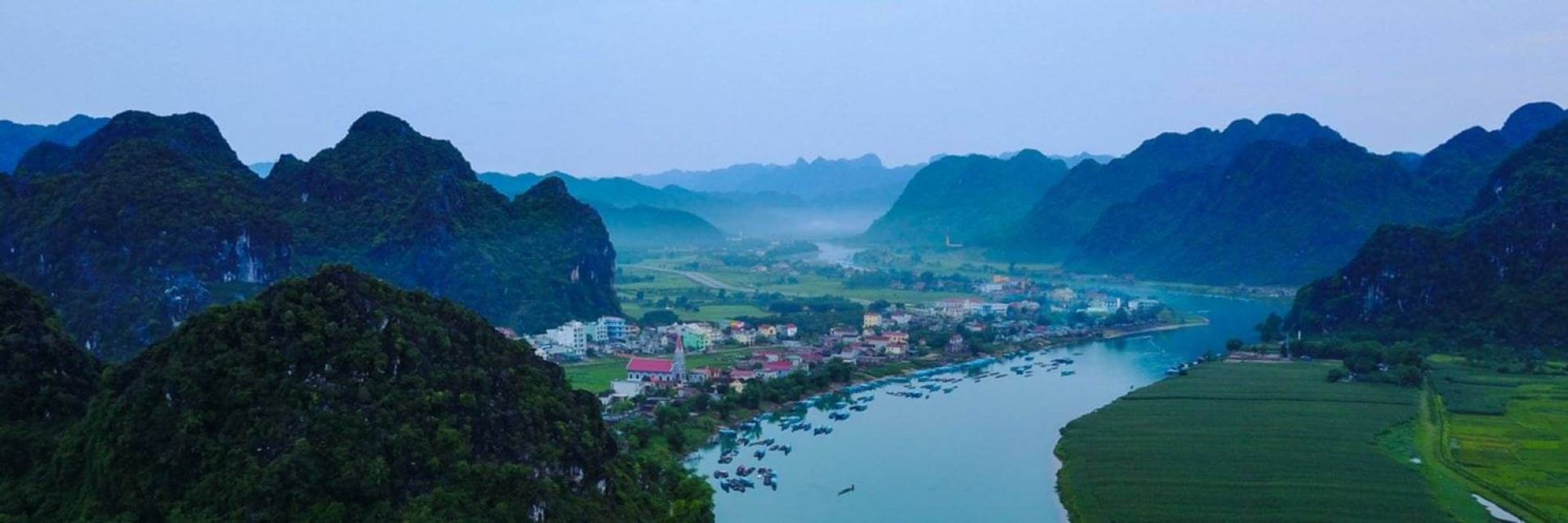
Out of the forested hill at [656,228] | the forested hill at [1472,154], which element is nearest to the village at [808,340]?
the forested hill at [1472,154]

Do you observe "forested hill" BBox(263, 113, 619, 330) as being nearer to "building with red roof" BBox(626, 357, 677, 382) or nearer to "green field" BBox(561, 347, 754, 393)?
"green field" BBox(561, 347, 754, 393)

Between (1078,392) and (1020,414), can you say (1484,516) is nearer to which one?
(1020,414)

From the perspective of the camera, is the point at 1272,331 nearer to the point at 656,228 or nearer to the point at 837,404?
the point at 837,404

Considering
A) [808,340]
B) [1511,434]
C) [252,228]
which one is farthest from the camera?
[808,340]

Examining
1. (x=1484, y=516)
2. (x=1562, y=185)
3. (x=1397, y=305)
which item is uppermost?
(x=1562, y=185)

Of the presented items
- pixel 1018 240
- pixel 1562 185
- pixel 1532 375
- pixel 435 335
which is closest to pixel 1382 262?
pixel 1562 185

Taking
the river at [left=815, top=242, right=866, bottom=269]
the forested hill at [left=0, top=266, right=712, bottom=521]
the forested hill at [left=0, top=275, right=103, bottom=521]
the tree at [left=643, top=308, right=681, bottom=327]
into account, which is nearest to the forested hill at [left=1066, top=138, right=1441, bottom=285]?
the river at [left=815, top=242, right=866, bottom=269]

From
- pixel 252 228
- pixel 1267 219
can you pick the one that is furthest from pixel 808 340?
pixel 1267 219
